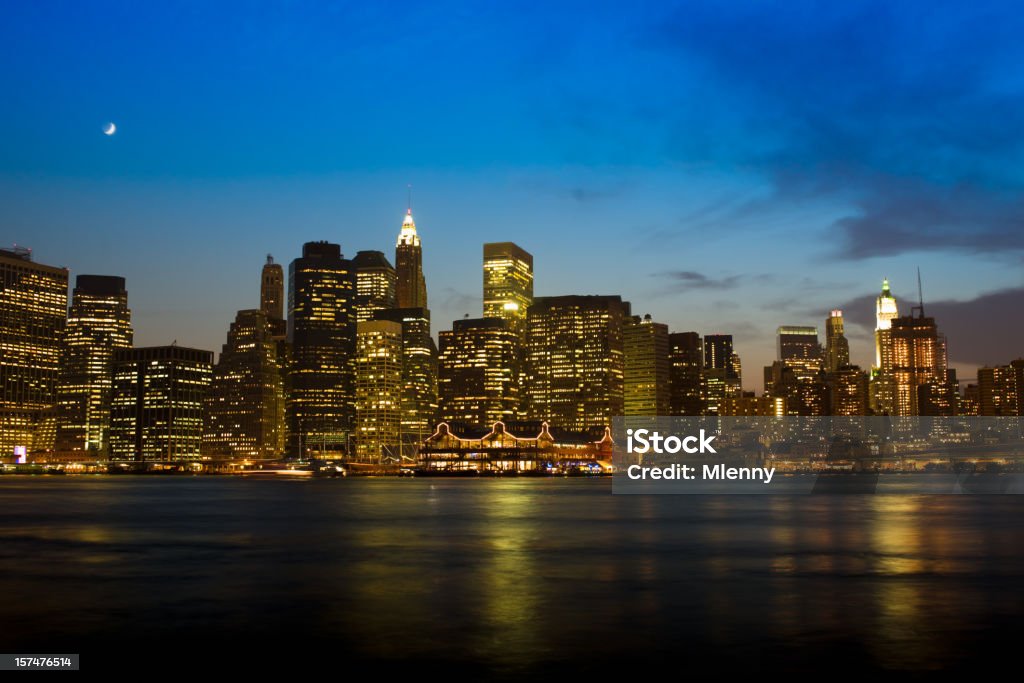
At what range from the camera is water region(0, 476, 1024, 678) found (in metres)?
23.0

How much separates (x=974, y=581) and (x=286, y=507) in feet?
243

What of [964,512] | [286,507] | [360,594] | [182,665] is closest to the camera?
[182,665]

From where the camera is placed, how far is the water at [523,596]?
23.0 meters

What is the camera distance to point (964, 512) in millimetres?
86625

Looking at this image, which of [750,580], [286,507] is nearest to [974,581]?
[750,580]

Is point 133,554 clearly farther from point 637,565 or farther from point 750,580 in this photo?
point 750,580

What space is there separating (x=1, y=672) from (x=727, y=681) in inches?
541

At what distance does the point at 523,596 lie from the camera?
32.5m

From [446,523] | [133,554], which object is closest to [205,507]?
[446,523]

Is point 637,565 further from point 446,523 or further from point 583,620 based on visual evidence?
point 446,523

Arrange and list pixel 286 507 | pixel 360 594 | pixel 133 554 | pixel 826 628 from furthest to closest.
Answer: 1. pixel 286 507
2. pixel 133 554
3. pixel 360 594
4. pixel 826 628

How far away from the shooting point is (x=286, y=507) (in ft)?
330

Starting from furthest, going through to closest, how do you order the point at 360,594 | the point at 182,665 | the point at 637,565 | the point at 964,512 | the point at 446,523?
the point at 964,512
the point at 446,523
the point at 637,565
the point at 360,594
the point at 182,665

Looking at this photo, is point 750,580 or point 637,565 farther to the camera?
point 637,565
